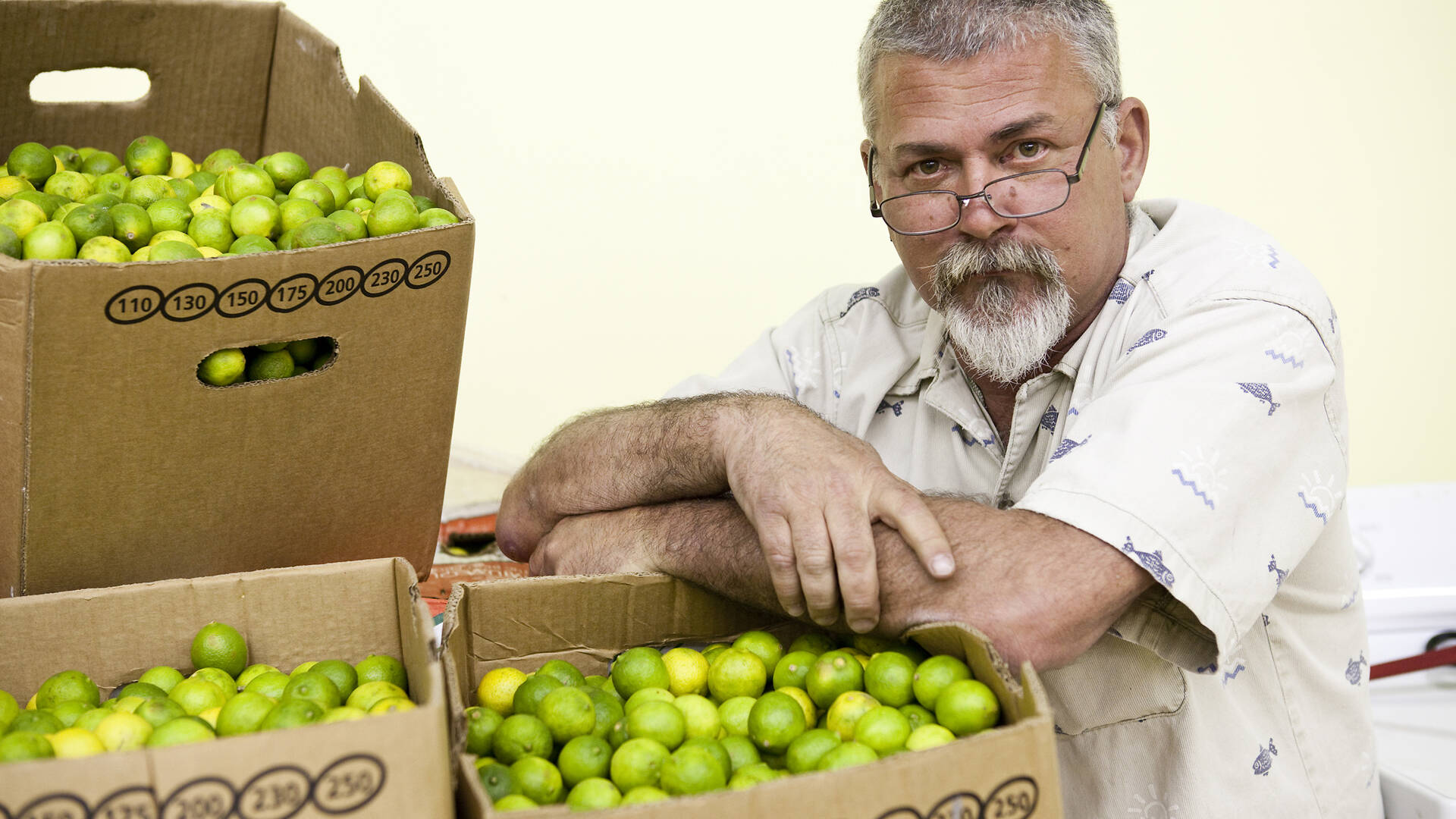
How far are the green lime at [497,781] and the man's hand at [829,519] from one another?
1.50 ft

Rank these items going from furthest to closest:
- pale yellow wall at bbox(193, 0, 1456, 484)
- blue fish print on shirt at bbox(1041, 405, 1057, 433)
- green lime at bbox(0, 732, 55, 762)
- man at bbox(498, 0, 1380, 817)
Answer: pale yellow wall at bbox(193, 0, 1456, 484) → blue fish print on shirt at bbox(1041, 405, 1057, 433) → man at bbox(498, 0, 1380, 817) → green lime at bbox(0, 732, 55, 762)

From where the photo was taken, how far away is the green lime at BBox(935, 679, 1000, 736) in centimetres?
112

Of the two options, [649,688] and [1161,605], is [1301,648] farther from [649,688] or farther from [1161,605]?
[649,688]

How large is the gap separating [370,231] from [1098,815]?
134 centimetres

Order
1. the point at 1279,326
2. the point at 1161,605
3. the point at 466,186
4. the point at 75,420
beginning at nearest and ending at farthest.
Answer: the point at 75,420, the point at 1161,605, the point at 1279,326, the point at 466,186

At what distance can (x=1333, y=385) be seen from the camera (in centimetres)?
160

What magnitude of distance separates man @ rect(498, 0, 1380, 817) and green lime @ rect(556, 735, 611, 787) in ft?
1.20

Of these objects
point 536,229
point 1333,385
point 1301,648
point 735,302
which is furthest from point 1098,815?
point 536,229

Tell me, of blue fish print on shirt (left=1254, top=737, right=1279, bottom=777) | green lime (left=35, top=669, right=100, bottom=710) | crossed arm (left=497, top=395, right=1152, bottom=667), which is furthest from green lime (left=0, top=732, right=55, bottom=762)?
blue fish print on shirt (left=1254, top=737, right=1279, bottom=777)

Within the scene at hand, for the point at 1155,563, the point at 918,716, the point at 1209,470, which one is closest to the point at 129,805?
the point at 918,716

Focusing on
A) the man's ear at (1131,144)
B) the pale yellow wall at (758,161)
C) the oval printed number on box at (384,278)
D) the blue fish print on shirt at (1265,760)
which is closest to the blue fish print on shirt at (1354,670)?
the blue fish print on shirt at (1265,760)

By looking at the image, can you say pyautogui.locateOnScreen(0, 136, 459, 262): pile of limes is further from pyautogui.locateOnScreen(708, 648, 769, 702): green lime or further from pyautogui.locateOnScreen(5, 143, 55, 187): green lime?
pyautogui.locateOnScreen(708, 648, 769, 702): green lime

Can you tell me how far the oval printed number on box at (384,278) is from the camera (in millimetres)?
1390

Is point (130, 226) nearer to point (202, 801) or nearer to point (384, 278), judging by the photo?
point (384, 278)
